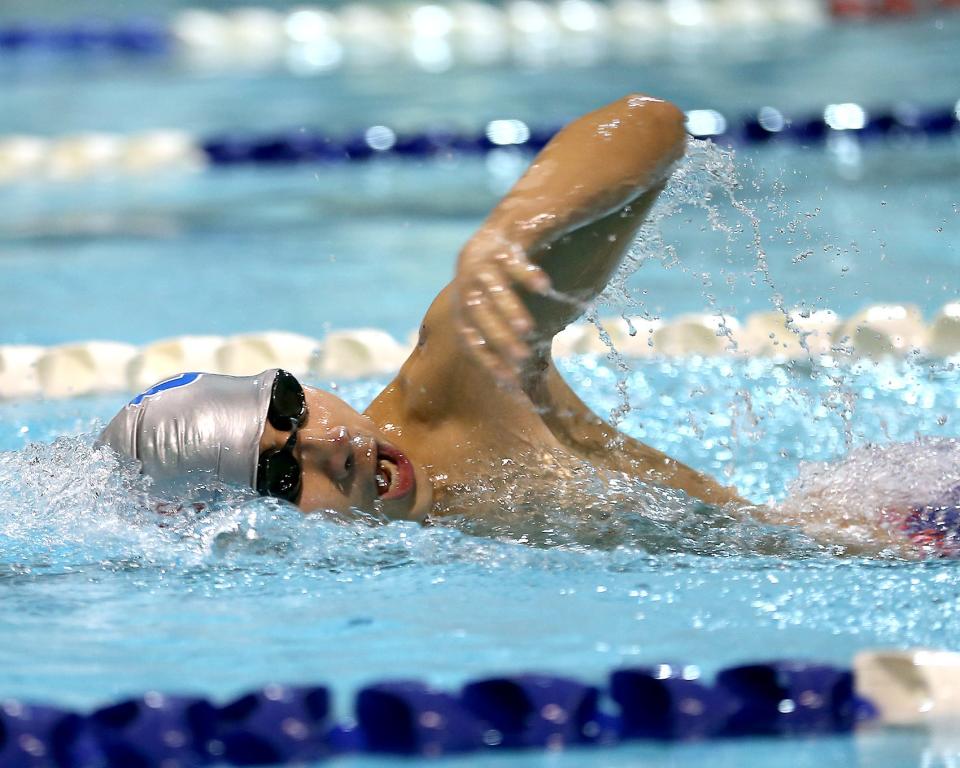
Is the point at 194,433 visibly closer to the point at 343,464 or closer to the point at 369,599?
the point at 343,464

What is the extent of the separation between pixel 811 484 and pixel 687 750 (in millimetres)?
882

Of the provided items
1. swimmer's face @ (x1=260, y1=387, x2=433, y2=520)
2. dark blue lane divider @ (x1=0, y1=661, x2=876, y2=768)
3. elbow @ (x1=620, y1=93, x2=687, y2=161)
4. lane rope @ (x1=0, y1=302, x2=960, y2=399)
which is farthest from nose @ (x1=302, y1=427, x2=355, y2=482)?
lane rope @ (x1=0, y1=302, x2=960, y2=399)

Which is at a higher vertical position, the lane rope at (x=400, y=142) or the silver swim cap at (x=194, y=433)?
the lane rope at (x=400, y=142)

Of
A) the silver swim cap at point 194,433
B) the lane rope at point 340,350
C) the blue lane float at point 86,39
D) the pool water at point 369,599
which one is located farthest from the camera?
the blue lane float at point 86,39

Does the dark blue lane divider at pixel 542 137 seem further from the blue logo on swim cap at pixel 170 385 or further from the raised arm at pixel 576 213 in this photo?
the blue logo on swim cap at pixel 170 385

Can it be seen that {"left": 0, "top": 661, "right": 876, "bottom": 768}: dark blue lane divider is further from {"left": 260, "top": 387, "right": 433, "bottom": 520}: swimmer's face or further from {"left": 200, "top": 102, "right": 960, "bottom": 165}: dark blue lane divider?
{"left": 200, "top": 102, "right": 960, "bottom": 165}: dark blue lane divider

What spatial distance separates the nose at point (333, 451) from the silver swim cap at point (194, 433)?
8cm

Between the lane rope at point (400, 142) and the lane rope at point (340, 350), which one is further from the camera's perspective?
the lane rope at point (400, 142)

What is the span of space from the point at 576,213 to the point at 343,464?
1.67 ft

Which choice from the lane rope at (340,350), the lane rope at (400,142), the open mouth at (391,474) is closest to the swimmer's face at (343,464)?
the open mouth at (391,474)

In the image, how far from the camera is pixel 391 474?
2.10m

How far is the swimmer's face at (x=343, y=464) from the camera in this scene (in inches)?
80.2

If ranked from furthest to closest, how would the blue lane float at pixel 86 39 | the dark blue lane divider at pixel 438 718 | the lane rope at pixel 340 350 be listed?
the blue lane float at pixel 86 39 → the lane rope at pixel 340 350 → the dark blue lane divider at pixel 438 718

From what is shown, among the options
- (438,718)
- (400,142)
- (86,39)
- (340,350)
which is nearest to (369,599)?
(438,718)
